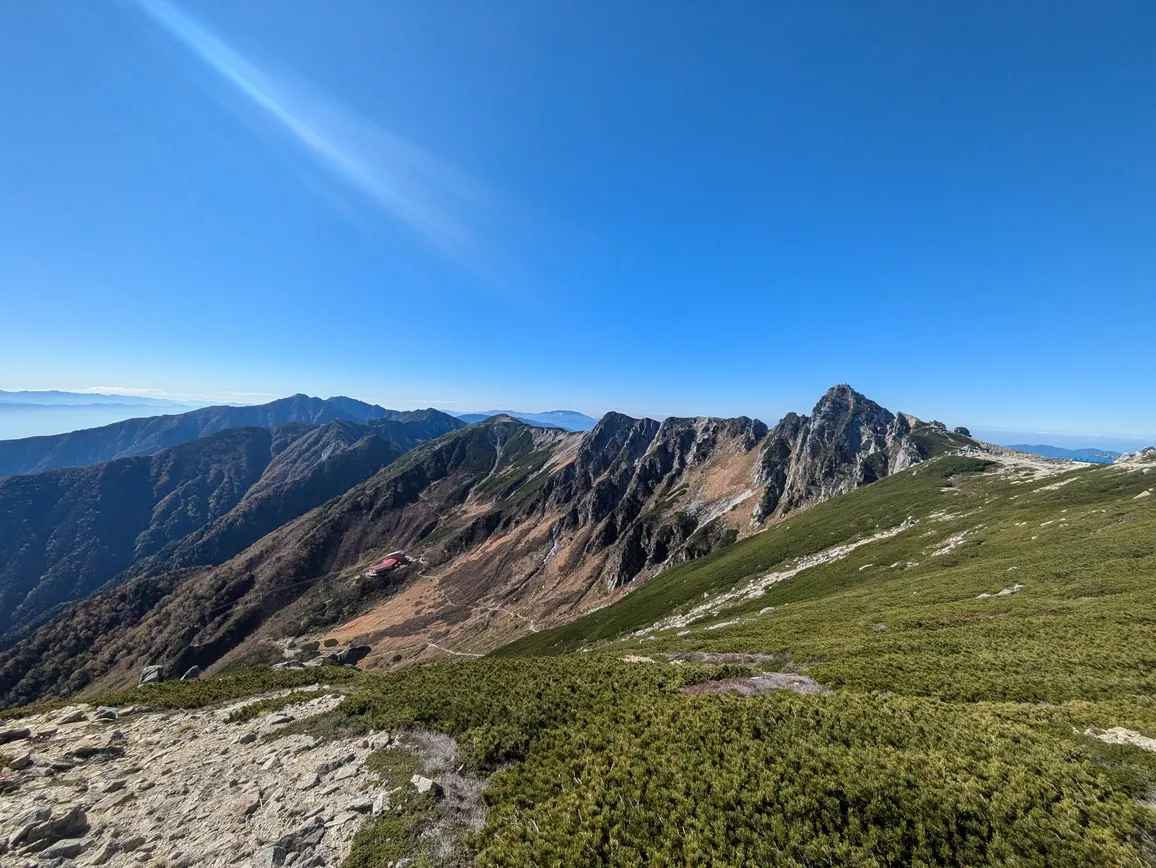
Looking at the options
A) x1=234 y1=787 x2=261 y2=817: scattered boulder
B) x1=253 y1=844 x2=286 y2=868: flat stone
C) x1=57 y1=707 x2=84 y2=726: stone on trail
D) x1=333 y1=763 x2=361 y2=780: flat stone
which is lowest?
x1=57 y1=707 x2=84 y2=726: stone on trail

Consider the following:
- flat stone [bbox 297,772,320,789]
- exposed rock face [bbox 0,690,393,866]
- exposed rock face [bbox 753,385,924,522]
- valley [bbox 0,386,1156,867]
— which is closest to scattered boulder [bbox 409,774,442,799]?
valley [bbox 0,386,1156,867]

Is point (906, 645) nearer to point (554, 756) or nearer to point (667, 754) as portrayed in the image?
point (667, 754)

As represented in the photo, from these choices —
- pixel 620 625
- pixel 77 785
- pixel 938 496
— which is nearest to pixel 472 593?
pixel 620 625

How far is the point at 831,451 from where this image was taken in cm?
14250

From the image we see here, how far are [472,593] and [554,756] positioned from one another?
152 m

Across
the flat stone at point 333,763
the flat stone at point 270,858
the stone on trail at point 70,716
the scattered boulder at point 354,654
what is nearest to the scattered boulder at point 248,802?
the flat stone at point 333,763

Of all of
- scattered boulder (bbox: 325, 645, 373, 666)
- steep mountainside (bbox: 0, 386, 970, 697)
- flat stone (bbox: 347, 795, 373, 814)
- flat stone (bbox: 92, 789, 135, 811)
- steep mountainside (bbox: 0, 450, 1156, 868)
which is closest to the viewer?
steep mountainside (bbox: 0, 450, 1156, 868)

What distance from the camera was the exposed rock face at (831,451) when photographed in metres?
130

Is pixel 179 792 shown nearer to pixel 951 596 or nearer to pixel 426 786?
pixel 426 786

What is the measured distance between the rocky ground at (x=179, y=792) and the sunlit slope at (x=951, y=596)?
80.6ft

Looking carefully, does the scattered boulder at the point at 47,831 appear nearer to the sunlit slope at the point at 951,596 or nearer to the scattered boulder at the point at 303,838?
the scattered boulder at the point at 303,838

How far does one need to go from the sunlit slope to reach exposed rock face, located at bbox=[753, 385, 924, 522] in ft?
93.4

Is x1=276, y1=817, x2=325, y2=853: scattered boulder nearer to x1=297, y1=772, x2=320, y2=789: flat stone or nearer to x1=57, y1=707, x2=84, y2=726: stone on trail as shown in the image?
x1=297, y1=772, x2=320, y2=789: flat stone

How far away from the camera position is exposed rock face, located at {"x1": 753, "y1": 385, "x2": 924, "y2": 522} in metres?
130
